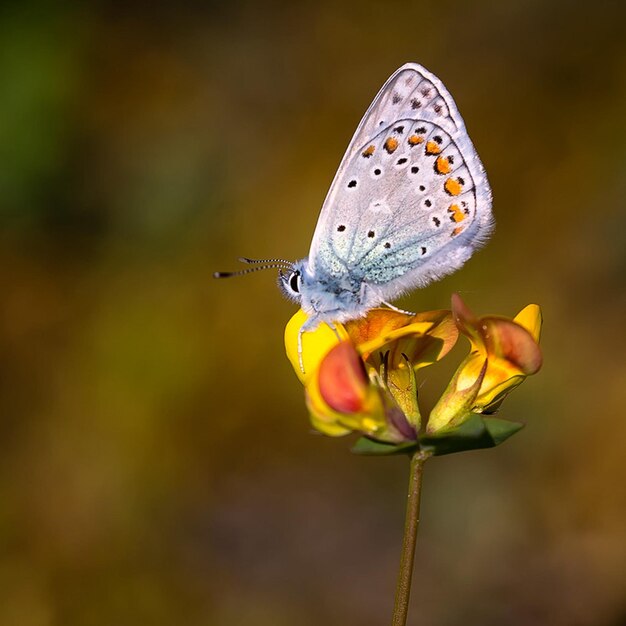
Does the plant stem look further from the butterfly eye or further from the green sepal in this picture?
the butterfly eye

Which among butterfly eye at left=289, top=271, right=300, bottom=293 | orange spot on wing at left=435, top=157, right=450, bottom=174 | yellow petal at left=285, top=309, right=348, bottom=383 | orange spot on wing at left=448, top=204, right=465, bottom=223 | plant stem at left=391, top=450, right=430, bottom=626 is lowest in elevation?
plant stem at left=391, top=450, right=430, bottom=626

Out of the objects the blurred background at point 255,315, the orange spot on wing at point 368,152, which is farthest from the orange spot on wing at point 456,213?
the blurred background at point 255,315

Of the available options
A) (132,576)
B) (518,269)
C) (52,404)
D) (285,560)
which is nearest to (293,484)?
(285,560)

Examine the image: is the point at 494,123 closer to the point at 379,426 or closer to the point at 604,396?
the point at 604,396

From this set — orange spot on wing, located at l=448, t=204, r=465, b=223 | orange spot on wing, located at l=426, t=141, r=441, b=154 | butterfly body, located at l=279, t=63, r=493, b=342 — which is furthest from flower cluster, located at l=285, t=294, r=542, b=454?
orange spot on wing, located at l=426, t=141, r=441, b=154

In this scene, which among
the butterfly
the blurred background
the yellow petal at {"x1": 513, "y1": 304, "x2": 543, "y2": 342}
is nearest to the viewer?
the yellow petal at {"x1": 513, "y1": 304, "x2": 543, "y2": 342}

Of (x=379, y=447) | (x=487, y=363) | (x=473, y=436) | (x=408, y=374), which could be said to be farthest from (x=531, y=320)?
(x=379, y=447)

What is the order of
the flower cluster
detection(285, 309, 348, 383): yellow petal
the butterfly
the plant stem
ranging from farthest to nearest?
the butterfly
detection(285, 309, 348, 383): yellow petal
the flower cluster
the plant stem

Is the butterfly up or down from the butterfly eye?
up

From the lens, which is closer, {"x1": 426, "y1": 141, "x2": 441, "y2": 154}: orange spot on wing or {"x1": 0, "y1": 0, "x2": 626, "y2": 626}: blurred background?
{"x1": 426, "y1": 141, "x2": 441, "y2": 154}: orange spot on wing
